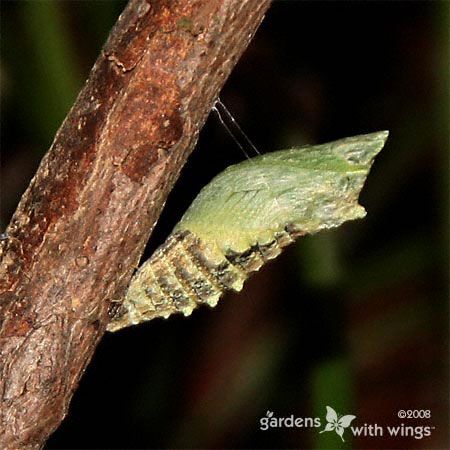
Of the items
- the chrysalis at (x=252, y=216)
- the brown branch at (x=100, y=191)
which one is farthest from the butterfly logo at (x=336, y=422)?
the brown branch at (x=100, y=191)


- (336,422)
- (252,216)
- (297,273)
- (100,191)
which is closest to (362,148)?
(252,216)

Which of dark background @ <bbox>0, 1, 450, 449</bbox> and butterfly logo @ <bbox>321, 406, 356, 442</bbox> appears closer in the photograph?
butterfly logo @ <bbox>321, 406, 356, 442</bbox>

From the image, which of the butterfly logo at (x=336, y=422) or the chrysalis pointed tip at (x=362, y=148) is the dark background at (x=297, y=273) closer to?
the butterfly logo at (x=336, y=422)

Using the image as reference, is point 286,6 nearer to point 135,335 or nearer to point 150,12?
point 135,335

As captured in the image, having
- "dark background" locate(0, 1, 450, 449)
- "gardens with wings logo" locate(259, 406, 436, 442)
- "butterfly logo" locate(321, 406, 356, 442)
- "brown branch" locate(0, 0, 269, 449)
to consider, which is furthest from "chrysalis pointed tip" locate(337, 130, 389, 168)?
"gardens with wings logo" locate(259, 406, 436, 442)

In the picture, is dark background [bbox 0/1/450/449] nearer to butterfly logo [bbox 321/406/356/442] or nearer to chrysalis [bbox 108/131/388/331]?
butterfly logo [bbox 321/406/356/442]

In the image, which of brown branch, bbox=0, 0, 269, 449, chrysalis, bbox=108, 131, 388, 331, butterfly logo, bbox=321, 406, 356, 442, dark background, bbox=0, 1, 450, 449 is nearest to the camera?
brown branch, bbox=0, 0, 269, 449
